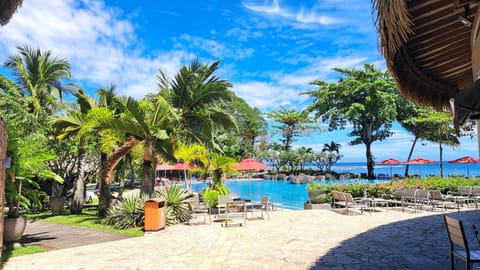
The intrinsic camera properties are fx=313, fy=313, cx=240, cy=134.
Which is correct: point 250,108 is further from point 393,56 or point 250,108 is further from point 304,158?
point 393,56

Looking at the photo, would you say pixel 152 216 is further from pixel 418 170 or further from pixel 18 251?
pixel 418 170

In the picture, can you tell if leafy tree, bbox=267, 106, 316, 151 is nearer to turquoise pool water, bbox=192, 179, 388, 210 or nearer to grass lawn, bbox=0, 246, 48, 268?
turquoise pool water, bbox=192, 179, 388, 210

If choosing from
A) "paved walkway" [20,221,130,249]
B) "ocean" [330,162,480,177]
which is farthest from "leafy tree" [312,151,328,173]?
"paved walkway" [20,221,130,249]

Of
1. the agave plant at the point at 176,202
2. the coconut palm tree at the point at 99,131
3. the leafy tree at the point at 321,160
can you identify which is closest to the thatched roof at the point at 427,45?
the agave plant at the point at 176,202

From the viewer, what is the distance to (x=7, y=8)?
5.06 metres

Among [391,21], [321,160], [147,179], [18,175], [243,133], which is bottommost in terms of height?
[147,179]

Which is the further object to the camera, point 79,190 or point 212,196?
point 79,190

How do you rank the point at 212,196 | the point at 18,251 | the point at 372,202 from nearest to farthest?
1. the point at 18,251
2. the point at 372,202
3. the point at 212,196

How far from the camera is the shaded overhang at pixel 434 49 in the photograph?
3.00 metres

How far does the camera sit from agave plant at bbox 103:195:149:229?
9.74m

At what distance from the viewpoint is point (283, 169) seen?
46625mm

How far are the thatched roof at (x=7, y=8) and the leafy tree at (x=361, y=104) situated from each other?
3563 cm

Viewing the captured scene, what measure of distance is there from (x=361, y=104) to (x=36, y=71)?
32.2m

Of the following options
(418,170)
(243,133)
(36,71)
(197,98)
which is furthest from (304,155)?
(418,170)
